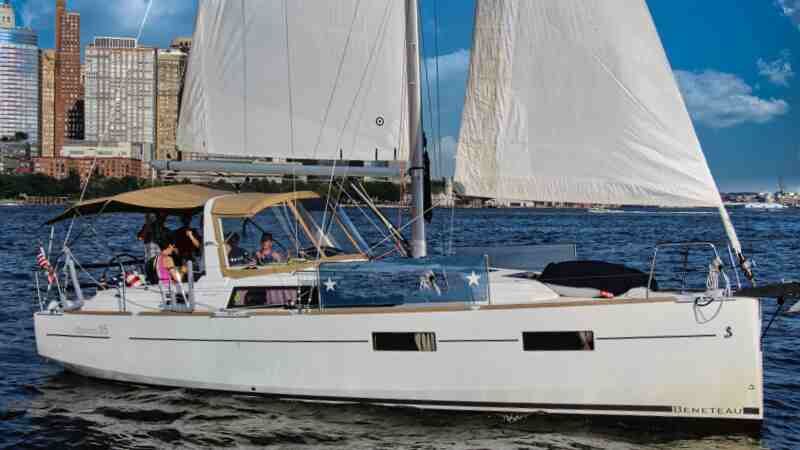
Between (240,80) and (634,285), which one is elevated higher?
(240,80)

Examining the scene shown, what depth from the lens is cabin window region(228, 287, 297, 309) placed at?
1286 centimetres

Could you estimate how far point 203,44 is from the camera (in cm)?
1564

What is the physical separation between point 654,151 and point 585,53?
1610 millimetres

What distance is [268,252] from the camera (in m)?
14.0

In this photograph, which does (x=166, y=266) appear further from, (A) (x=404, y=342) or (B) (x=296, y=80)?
(A) (x=404, y=342)

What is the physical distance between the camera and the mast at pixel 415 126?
13.6m

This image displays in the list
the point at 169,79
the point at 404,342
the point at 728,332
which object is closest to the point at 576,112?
the point at 728,332

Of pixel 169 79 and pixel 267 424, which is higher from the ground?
pixel 169 79

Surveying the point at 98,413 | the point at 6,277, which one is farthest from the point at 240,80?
the point at 6,277

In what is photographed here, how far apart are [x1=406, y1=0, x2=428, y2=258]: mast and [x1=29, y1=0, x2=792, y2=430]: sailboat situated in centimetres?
3

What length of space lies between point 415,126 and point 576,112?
282 cm

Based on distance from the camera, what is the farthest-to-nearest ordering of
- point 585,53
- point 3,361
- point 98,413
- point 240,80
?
point 3,361, point 240,80, point 98,413, point 585,53

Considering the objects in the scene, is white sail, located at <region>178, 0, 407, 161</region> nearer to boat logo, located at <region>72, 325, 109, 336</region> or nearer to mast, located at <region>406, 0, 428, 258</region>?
mast, located at <region>406, 0, 428, 258</region>

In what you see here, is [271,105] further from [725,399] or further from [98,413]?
[725,399]
